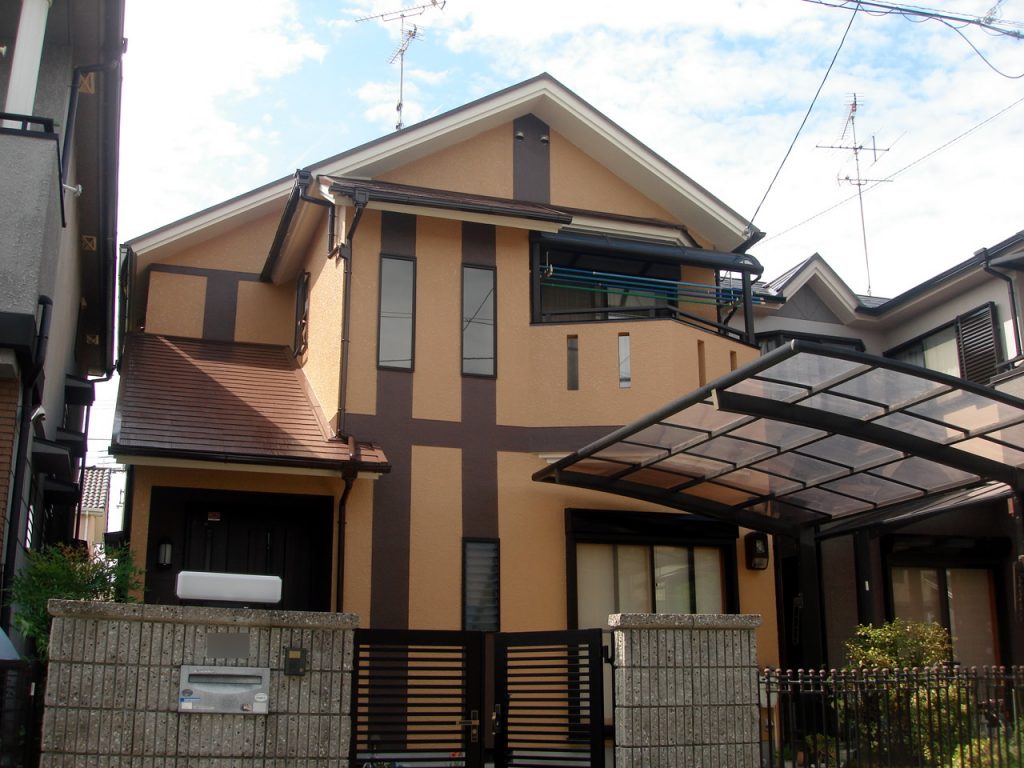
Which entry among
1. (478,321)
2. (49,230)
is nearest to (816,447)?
(478,321)

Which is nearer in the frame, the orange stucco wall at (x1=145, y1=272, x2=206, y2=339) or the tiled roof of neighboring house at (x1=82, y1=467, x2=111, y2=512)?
the orange stucco wall at (x1=145, y1=272, x2=206, y2=339)

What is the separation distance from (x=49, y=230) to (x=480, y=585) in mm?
6417

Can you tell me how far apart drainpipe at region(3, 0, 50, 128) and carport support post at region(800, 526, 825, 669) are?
9527mm

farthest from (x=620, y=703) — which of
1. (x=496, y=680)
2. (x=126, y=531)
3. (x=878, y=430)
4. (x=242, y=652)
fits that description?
(x=126, y=531)

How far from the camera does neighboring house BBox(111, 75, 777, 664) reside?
1292 cm

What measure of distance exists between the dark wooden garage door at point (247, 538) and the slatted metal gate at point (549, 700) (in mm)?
5047

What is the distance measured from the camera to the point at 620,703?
7668 millimetres

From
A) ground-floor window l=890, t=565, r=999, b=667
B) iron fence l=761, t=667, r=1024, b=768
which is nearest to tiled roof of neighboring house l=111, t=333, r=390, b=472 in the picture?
iron fence l=761, t=667, r=1024, b=768

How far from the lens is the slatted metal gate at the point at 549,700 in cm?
794

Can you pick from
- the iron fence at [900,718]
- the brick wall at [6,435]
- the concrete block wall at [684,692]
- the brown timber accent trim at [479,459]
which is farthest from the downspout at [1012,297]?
the brick wall at [6,435]

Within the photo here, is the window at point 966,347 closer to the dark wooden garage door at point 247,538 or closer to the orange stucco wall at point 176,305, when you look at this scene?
the dark wooden garage door at point 247,538

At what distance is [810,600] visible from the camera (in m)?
12.7

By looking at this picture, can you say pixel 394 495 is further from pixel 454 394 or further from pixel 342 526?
pixel 454 394

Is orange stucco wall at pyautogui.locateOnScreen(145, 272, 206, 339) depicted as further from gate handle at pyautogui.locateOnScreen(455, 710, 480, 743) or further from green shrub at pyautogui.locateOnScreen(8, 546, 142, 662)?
gate handle at pyautogui.locateOnScreen(455, 710, 480, 743)
